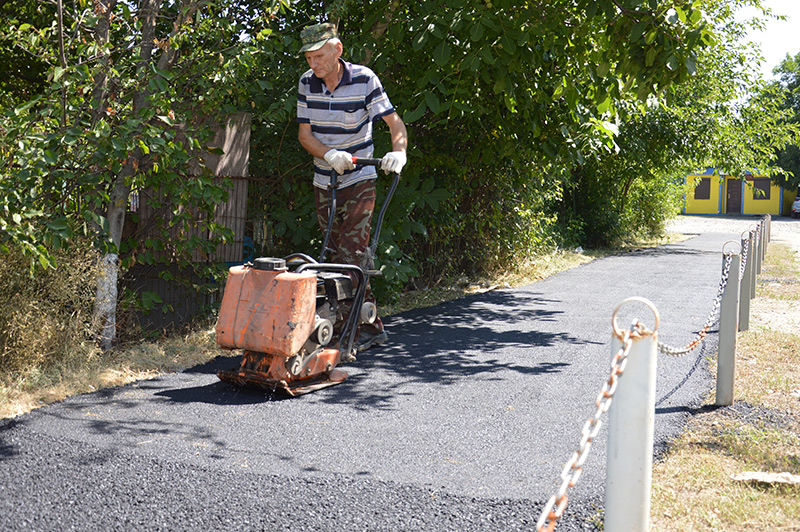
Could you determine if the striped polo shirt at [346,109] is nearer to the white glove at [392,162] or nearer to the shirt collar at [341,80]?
the shirt collar at [341,80]

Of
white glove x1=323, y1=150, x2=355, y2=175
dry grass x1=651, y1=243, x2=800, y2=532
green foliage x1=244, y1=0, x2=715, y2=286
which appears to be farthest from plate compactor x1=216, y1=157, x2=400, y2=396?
dry grass x1=651, y1=243, x2=800, y2=532

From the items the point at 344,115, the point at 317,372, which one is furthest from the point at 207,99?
the point at 317,372

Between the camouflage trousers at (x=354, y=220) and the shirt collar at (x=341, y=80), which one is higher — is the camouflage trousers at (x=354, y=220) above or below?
below

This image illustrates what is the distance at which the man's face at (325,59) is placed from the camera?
5.13 metres

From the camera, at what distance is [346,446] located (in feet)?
12.2

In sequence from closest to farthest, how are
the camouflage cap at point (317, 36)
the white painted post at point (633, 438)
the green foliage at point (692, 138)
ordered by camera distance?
1. the white painted post at point (633, 438)
2. the camouflage cap at point (317, 36)
3. the green foliage at point (692, 138)

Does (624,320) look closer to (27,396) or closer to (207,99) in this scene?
(207,99)

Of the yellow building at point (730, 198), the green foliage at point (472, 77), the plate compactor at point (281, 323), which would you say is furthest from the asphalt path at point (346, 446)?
the yellow building at point (730, 198)

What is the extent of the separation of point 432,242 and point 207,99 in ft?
15.7

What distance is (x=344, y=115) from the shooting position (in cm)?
546

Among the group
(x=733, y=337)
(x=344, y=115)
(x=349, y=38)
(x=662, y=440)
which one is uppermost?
(x=349, y=38)

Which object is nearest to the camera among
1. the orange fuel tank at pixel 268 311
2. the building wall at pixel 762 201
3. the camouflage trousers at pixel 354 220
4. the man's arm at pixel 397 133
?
the orange fuel tank at pixel 268 311

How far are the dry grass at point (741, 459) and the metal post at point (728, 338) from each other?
115 millimetres

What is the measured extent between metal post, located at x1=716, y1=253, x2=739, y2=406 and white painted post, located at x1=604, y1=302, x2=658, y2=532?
8.41ft
